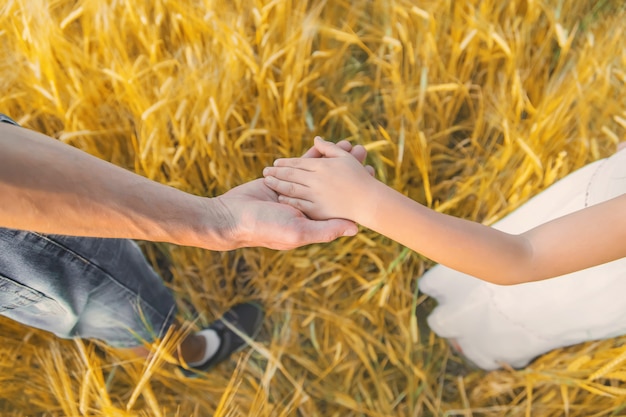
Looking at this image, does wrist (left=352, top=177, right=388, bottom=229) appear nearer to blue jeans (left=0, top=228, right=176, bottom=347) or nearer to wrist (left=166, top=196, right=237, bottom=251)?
wrist (left=166, top=196, right=237, bottom=251)

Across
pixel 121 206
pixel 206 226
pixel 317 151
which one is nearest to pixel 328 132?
pixel 317 151

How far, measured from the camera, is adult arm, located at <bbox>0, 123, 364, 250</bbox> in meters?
0.56

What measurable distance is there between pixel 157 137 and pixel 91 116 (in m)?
0.18

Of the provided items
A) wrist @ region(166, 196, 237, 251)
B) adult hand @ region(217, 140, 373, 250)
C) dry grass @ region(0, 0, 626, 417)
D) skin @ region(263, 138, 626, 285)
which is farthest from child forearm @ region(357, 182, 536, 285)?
dry grass @ region(0, 0, 626, 417)

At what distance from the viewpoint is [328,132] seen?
3.92 ft

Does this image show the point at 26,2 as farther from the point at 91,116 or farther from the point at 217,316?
the point at 217,316

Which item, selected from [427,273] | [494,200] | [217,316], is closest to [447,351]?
[427,273]

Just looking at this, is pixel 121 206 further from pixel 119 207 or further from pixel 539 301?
pixel 539 301

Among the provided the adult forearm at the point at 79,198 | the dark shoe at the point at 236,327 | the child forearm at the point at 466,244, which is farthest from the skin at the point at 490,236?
the dark shoe at the point at 236,327

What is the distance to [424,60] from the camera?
1147mm

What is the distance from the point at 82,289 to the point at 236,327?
1.60 feet

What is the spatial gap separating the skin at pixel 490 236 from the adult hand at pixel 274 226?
1.6 inches

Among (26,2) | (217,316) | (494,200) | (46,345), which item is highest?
(494,200)

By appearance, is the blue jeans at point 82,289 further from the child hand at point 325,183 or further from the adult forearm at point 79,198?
the child hand at point 325,183
